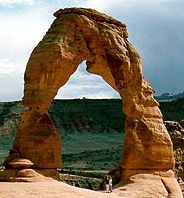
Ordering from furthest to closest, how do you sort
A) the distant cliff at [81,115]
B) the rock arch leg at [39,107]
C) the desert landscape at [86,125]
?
the distant cliff at [81,115], the desert landscape at [86,125], the rock arch leg at [39,107]

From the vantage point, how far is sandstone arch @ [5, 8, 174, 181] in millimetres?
23781

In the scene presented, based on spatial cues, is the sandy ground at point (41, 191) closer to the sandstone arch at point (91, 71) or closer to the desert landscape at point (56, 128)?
the desert landscape at point (56, 128)

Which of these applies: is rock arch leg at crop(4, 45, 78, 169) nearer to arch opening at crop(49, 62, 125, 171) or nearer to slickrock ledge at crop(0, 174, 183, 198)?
slickrock ledge at crop(0, 174, 183, 198)

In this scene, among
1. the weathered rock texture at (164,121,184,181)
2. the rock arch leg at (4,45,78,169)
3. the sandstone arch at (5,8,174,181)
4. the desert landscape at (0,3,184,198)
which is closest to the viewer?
the desert landscape at (0,3,184,198)

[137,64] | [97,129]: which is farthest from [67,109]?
[137,64]

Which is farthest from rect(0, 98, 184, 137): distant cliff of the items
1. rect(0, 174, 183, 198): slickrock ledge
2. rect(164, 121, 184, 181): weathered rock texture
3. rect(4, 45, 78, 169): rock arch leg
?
rect(4, 45, 78, 169): rock arch leg

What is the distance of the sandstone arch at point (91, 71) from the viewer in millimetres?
23781

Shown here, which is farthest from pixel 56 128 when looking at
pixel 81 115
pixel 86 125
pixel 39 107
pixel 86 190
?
pixel 81 115

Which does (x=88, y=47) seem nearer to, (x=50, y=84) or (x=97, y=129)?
(x=50, y=84)

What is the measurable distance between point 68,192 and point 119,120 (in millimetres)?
79135

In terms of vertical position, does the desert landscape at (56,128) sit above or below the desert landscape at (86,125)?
above

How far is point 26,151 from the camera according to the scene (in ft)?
77.3

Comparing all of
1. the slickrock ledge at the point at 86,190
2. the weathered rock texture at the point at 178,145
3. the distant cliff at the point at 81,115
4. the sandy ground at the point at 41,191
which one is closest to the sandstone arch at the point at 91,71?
the slickrock ledge at the point at 86,190

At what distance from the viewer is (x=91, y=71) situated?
26250 millimetres
